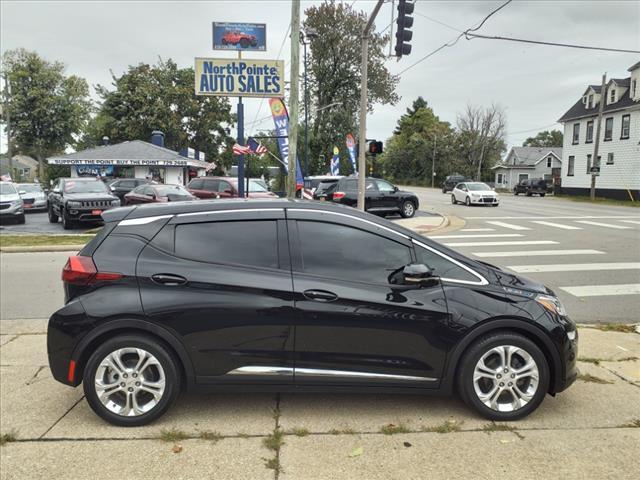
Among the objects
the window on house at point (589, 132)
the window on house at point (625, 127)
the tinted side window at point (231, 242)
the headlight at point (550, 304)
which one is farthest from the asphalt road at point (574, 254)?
the window on house at point (589, 132)

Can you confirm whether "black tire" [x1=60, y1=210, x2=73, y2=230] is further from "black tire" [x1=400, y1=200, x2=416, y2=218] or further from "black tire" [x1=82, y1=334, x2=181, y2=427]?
"black tire" [x1=82, y1=334, x2=181, y2=427]

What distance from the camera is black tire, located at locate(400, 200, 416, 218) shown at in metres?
21.2

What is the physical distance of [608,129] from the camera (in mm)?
40656

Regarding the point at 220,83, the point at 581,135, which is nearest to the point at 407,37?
the point at 220,83

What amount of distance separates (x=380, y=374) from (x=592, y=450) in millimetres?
1425

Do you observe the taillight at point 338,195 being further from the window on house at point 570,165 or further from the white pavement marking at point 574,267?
the window on house at point 570,165

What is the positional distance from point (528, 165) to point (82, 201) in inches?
2507

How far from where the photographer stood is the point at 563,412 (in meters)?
3.82

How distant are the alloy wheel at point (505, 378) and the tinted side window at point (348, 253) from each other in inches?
36.5

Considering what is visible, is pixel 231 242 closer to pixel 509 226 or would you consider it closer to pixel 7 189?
pixel 509 226

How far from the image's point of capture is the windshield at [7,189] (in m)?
19.1

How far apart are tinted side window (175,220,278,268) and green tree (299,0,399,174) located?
49.2m

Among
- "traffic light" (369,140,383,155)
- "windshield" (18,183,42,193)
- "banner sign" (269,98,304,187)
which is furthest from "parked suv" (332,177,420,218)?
"windshield" (18,183,42,193)

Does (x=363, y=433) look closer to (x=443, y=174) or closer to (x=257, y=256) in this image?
(x=257, y=256)
